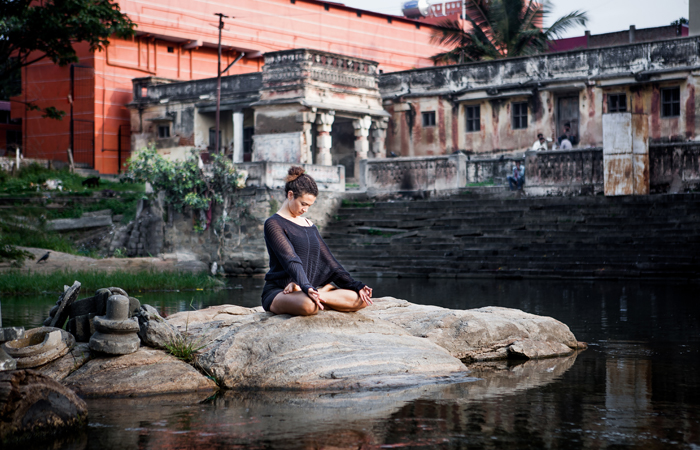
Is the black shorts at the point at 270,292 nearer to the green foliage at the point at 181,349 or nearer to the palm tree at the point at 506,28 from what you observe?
the green foliage at the point at 181,349

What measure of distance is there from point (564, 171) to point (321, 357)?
16.5 m

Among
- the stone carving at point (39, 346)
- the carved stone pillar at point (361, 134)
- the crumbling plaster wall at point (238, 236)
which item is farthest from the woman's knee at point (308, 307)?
the carved stone pillar at point (361, 134)

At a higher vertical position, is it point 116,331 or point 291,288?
point 291,288

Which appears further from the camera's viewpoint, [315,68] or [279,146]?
[279,146]

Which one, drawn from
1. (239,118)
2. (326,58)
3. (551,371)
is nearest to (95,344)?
(551,371)

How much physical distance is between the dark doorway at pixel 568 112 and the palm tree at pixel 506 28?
5200 mm

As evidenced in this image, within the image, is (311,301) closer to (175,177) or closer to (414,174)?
(175,177)

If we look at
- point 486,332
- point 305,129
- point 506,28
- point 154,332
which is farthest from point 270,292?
point 506,28

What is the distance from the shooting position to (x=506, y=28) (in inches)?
1308

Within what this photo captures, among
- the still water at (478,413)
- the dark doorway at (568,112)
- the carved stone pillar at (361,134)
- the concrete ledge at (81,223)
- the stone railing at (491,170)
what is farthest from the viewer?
the carved stone pillar at (361,134)

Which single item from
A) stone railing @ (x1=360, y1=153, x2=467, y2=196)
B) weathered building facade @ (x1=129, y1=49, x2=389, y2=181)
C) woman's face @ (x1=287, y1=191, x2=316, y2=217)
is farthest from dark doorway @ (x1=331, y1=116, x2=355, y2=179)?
woman's face @ (x1=287, y1=191, x2=316, y2=217)

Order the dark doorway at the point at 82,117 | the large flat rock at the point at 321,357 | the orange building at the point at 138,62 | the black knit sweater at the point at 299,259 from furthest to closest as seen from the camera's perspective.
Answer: the orange building at the point at 138,62, the dark doorway at the point at 82,117, the black knit sweater at the point at 299,259, the large flat rock at the point at 321,357

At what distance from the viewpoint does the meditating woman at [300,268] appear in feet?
21.0

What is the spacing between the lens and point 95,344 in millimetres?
6207
